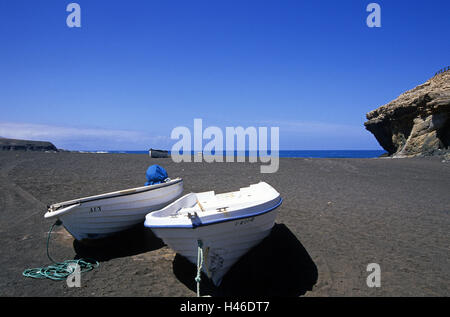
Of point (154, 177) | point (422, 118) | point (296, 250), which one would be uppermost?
point (422, 118)

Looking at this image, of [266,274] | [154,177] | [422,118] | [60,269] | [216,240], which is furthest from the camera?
[422,118]

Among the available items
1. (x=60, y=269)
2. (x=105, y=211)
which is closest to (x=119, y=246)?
(x=105, y=211)

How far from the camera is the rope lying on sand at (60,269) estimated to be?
5523 mm

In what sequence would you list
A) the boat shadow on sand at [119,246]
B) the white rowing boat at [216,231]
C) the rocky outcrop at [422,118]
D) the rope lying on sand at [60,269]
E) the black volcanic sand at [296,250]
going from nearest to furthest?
1. the white rowing boat at [216,231]
2. the black volcanic sand at [296,250]
3. the rope lying on sand at [60,269]
4. the boat shadow on sand at [119,246]
5. the rocky outcrop at [422,118]

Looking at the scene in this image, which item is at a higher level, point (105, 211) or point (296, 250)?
point (105, 211)

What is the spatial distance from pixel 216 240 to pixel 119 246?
3.20m

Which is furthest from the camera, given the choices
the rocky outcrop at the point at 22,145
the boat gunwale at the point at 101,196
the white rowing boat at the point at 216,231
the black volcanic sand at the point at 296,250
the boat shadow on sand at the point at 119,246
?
the rocky outcrop at the point at 22,145

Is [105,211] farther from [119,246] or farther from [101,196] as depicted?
[119,246]

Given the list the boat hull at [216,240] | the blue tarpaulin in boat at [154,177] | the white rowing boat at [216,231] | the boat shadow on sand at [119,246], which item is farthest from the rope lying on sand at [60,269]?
the blue tarpaulin in boat at [154,177]

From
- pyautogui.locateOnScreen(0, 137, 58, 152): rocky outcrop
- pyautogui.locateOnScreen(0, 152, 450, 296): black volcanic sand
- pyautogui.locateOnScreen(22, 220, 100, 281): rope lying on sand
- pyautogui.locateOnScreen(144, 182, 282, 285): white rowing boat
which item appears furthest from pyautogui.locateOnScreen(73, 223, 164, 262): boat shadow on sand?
pyautogui.locateOnScreen(0, 137, 58, 152): rocky outcrop

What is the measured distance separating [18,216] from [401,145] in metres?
33.1

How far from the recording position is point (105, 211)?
20.9 ft

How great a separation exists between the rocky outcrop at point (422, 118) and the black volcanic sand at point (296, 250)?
13138 mm

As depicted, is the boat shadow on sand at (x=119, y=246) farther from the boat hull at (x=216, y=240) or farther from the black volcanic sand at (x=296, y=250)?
the boat hull at (x=216, y=240)
